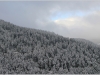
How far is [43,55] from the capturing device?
79062 millimetres

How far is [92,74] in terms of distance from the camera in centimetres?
6762

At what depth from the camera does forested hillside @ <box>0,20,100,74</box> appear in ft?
212

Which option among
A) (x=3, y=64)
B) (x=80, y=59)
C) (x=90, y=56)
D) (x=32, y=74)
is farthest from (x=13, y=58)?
(x=90, y=56)

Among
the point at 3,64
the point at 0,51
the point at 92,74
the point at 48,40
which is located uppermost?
the point at 48,40

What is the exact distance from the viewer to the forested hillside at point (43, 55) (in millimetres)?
64594

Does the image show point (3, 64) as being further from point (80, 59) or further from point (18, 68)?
point (80, 59)

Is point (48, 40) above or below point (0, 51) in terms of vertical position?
above

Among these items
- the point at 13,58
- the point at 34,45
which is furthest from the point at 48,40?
the point at 13,58

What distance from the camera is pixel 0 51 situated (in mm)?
78562

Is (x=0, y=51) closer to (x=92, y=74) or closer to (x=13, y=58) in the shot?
(x=13, y=58)

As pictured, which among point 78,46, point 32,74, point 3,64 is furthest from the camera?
point 78,46

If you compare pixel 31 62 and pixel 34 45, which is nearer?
pixel 31 62

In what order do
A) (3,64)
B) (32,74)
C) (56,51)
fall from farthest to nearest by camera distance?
(56,51), (3,64), (32,74)

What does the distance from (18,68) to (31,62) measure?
37.9 feet
